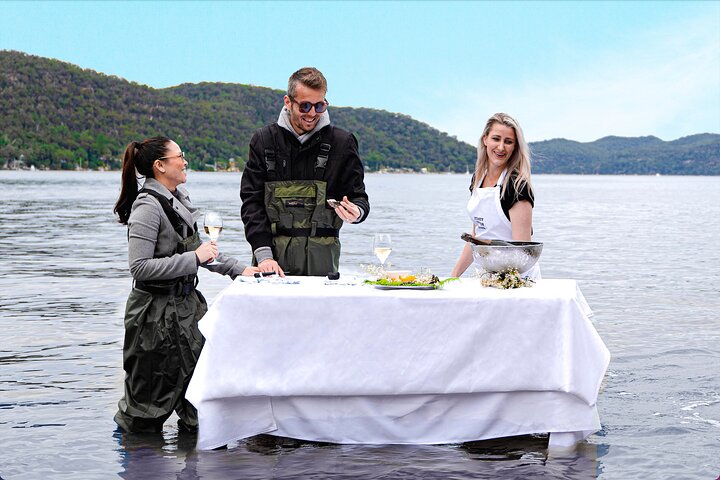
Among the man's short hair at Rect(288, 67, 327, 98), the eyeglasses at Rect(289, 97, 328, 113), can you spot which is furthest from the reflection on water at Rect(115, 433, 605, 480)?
the man's short hair at Rect(288, 67, 327, 98)

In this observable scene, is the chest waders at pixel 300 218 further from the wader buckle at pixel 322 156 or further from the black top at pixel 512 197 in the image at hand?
the black top at pixel 512 197

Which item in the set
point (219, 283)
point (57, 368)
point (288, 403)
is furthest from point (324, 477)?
point (219, 283)

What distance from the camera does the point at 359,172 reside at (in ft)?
19.4

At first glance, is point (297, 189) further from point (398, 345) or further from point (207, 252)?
point (398, 345)

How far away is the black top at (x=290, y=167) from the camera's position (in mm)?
5777

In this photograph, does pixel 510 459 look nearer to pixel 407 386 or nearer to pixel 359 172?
pixel 407 386

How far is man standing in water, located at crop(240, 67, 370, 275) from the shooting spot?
228 inches

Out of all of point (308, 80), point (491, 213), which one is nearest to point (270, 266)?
point (308, 80)

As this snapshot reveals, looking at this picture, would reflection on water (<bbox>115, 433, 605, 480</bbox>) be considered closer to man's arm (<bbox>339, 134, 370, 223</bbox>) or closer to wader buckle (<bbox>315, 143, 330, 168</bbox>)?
man's arm (<bbox>339, 134, 370, 223</bbox>)

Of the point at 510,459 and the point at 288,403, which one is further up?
the point at 288,403

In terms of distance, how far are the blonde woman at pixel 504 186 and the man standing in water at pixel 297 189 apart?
806 millimetres

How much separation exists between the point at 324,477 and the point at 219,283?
9.04m

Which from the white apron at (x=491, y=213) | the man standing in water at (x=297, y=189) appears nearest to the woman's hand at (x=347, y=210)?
the man standing in water at (x=297, y=189)

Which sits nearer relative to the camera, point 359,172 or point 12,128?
point 359,172
